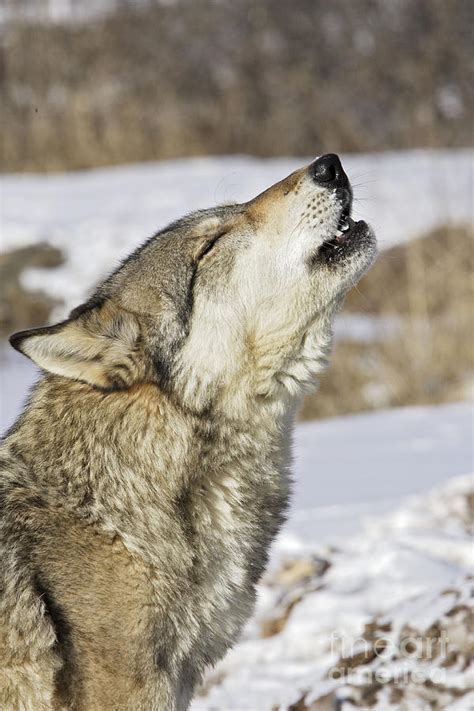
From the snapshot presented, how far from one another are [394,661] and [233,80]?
16.4 metres

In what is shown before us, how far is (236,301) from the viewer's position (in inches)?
146

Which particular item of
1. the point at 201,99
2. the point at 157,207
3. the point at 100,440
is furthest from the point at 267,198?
the point at 201,99

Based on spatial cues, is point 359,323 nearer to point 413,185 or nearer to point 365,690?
point 413,185

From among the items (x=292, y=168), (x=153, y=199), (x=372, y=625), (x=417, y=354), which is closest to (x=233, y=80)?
(x=292, y=168)

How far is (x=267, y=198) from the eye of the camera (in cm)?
380

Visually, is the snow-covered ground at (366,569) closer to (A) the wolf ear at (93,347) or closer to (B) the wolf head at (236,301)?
(B) the wolf head at (236,301)

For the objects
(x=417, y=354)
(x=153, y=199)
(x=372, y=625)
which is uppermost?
(x=372, y=625)

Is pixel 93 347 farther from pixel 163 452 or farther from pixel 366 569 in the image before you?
pixel 366 569

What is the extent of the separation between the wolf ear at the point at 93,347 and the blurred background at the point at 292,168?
63.3 inches

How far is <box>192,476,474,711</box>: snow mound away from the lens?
4172mm

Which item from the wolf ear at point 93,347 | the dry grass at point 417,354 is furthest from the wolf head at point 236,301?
the dry grass at point 417,354

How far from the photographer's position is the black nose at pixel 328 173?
3.77 meters

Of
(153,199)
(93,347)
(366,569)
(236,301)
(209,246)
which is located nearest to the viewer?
(93,347)

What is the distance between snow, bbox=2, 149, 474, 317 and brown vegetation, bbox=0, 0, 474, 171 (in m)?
0.68
